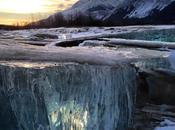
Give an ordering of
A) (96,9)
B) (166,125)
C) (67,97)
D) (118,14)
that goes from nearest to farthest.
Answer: (67,97), (166,125), (118,14), (96,9)

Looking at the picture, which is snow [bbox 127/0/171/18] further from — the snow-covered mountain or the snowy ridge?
the snowy ridge

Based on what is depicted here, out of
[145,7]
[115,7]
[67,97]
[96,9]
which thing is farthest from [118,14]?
[67,97]

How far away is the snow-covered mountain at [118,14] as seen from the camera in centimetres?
1353

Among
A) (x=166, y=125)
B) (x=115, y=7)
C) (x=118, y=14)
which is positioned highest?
(x=115, y=7)

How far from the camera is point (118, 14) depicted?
14406 mm

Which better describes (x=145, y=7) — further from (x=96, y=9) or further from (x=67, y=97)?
(x=67, y=97)

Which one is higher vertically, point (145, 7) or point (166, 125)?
point (145, 7)

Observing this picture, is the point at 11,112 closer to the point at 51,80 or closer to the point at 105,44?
the point at 51,80

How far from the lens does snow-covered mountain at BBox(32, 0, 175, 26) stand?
13531mm

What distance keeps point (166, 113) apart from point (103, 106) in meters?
0.83

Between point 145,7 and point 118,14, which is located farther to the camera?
point 118,14

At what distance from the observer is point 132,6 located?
14.5m

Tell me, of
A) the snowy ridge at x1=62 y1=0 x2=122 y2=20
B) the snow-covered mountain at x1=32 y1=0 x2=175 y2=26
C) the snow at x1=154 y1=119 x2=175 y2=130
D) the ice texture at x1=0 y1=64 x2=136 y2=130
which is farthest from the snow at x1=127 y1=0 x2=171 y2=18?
the ice texture at x1=0 y1=64 x2=136 y2=130

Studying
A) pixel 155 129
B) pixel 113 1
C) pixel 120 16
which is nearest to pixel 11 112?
pixel 155 129
